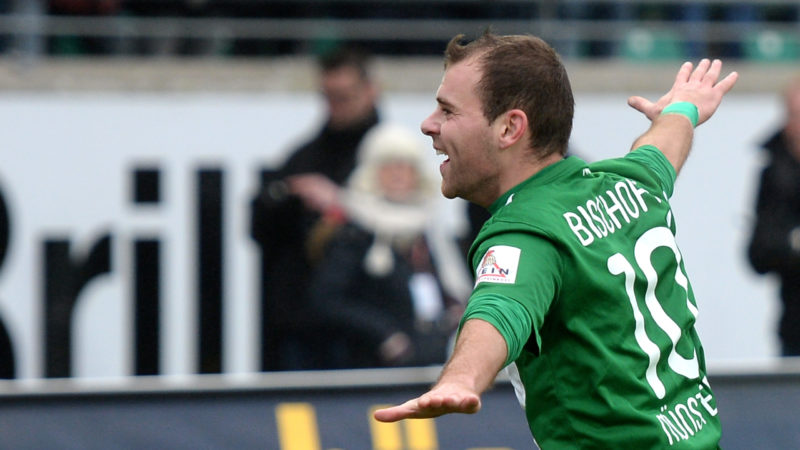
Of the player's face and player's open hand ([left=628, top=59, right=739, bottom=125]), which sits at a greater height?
player's open hand ([left=628, top=59, right=739, bottom=125])

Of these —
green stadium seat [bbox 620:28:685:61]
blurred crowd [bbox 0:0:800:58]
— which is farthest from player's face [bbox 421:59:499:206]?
green stadium seat [bbox 620:28:685:61]

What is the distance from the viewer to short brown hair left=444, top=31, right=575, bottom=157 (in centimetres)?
285

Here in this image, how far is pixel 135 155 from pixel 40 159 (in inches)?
24.9

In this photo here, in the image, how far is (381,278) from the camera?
7879mm

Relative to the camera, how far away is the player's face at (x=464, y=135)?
9.42 feet

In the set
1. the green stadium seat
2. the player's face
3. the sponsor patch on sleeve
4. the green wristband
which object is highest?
the green stadium seat

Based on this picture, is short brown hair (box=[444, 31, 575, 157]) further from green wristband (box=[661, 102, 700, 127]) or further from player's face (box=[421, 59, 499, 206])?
green wristband (box=[661, 102, 700, 127])

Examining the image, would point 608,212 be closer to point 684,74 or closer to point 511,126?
point 511,126

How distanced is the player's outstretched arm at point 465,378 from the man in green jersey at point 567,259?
157mm

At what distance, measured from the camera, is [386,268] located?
25.9ft

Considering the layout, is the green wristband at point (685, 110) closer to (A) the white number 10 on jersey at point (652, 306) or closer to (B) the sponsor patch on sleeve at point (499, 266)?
(A) the white number 10 on jersey at point (652, 306)

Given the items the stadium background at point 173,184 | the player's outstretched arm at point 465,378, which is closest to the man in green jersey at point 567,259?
the player's outstretched arm at point 465,378

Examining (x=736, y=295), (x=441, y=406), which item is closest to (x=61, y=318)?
(x=736, y=295)

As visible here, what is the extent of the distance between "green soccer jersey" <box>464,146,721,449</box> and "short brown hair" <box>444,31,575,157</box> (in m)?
0.10
